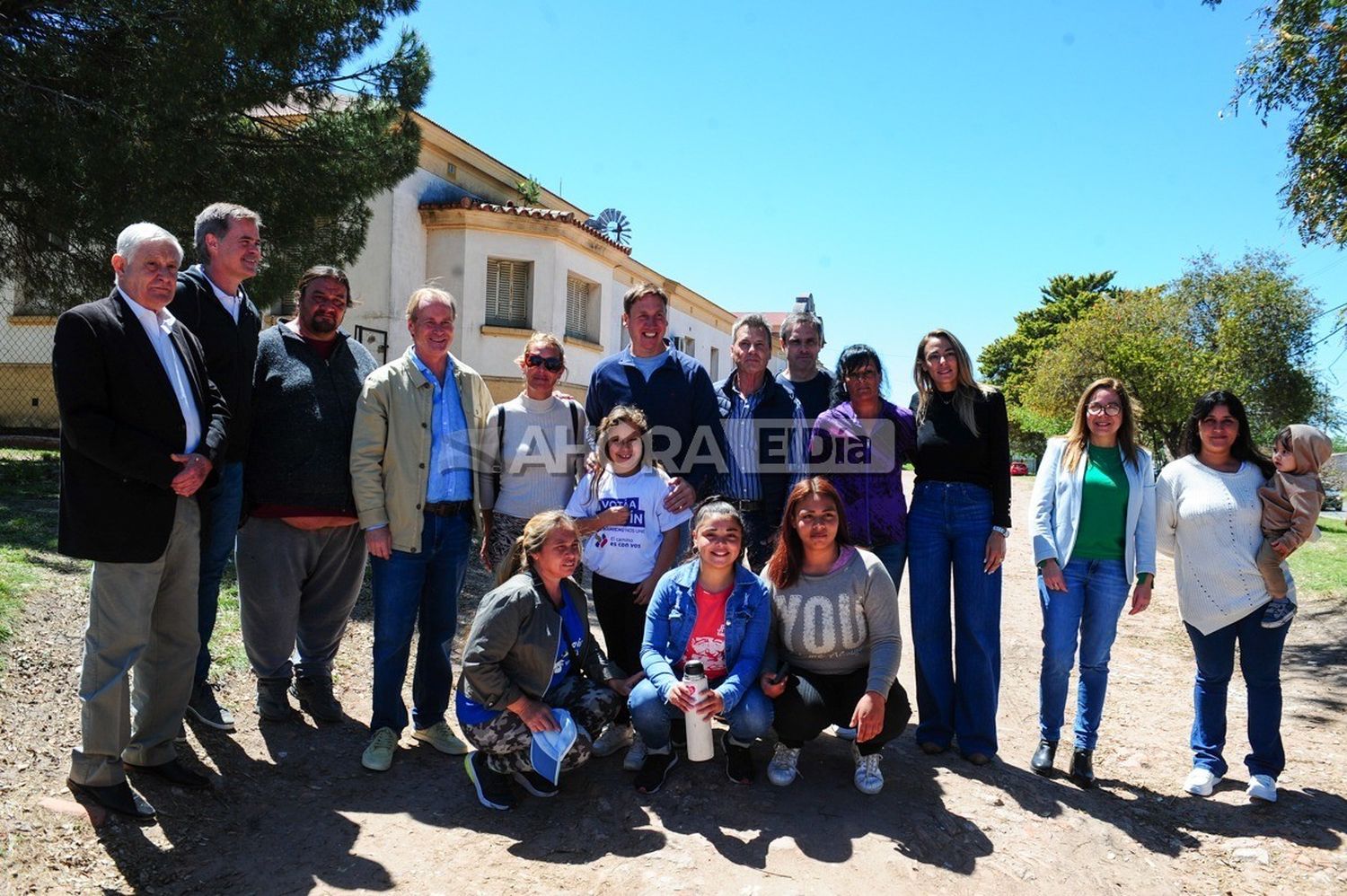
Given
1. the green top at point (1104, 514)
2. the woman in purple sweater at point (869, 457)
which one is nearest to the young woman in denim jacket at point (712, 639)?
the woman in purple sweater at point (869, 457)

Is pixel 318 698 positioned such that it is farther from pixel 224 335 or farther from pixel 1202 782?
pixel 1202 782

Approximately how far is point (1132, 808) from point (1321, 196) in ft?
20.5

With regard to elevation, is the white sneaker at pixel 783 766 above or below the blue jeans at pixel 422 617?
below

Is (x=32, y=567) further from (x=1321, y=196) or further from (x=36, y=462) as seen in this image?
(x=1321, y=196)

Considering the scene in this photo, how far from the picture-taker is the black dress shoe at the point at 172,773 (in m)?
3.50

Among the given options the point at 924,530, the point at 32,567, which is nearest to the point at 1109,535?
the point at 924,530

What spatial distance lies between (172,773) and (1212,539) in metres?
4.78

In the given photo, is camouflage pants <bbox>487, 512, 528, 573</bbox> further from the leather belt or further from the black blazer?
the black blazer

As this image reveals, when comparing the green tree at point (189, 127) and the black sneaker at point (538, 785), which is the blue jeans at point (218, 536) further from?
the green tree at point (189, 127)

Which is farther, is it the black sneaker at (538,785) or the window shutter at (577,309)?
the window shutter at (577,309)

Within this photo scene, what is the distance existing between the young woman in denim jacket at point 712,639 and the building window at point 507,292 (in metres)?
14.2

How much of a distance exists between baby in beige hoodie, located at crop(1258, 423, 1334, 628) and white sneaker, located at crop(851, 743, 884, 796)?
1969 mm

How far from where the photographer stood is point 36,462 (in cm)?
1098

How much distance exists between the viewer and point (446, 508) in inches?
161
